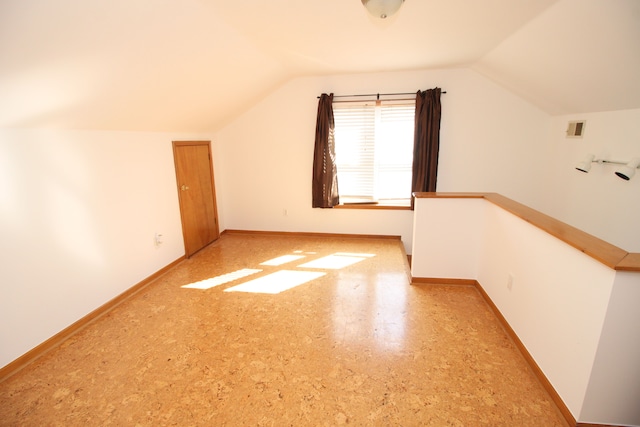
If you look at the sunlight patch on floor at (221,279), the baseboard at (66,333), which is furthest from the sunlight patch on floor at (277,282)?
the baseboard at (66,333)

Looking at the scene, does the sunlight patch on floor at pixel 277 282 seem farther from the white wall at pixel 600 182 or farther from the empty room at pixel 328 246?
the white wall at pixel 600 182

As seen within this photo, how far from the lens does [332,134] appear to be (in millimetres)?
4375

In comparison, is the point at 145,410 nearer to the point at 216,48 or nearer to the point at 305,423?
the point at 305,423

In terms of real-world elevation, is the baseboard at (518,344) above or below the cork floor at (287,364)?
above

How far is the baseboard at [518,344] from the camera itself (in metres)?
1.66

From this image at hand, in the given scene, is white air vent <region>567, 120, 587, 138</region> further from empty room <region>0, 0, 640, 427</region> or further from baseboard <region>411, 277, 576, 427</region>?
baseboard <region>411, 277, 576, 427</region>

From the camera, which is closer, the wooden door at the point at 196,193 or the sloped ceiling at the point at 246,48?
the sloped ceiling at the point at 246,48

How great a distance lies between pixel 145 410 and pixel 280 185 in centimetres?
344

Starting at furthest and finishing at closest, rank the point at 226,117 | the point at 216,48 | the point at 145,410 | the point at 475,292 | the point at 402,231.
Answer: the point at 402,231
the point at 226,117
the point at 475,292
the point at 216,48
the point at 145,410

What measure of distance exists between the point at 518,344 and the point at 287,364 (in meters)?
1.70

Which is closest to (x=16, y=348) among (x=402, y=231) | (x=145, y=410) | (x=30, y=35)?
(x=145, y=410)

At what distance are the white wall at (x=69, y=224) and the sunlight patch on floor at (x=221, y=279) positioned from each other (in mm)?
582

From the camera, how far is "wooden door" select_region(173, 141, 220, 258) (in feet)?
12.7

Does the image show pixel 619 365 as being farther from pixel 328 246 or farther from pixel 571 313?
pixel 328 246
